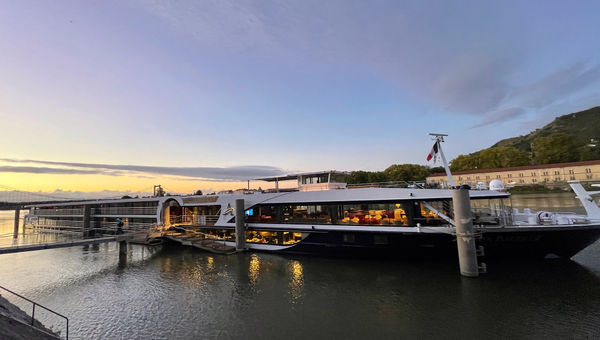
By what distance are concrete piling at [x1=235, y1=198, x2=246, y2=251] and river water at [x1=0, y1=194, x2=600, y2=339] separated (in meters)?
3.34

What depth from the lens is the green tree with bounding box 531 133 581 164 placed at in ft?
232

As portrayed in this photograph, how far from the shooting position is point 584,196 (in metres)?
16.0

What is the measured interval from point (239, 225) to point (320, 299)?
13.0m

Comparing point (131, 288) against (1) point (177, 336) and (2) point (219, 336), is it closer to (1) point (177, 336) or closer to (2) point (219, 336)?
(1) point (177, 336)

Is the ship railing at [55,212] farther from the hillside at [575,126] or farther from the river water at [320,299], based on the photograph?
the hillside at [575,126]

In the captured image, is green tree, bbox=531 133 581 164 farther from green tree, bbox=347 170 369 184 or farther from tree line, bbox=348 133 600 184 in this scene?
green tree, bbox=347 170 369 184

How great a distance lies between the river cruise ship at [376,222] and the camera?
15.6m

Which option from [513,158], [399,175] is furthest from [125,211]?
[513,158]

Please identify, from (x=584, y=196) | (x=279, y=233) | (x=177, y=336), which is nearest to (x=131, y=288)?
(x=177, y=336)

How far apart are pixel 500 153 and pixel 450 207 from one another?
78.8 m

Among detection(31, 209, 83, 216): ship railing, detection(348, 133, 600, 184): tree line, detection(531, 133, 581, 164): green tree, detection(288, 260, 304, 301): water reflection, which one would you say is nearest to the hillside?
detection(348, 133, 600, 184): tree line

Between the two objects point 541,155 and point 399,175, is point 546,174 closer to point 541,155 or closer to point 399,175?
point 541,155

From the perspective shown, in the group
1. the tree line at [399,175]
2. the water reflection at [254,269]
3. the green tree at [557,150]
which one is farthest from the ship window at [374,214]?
the green tree at [557,150]

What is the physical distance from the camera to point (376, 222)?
1861 cm
